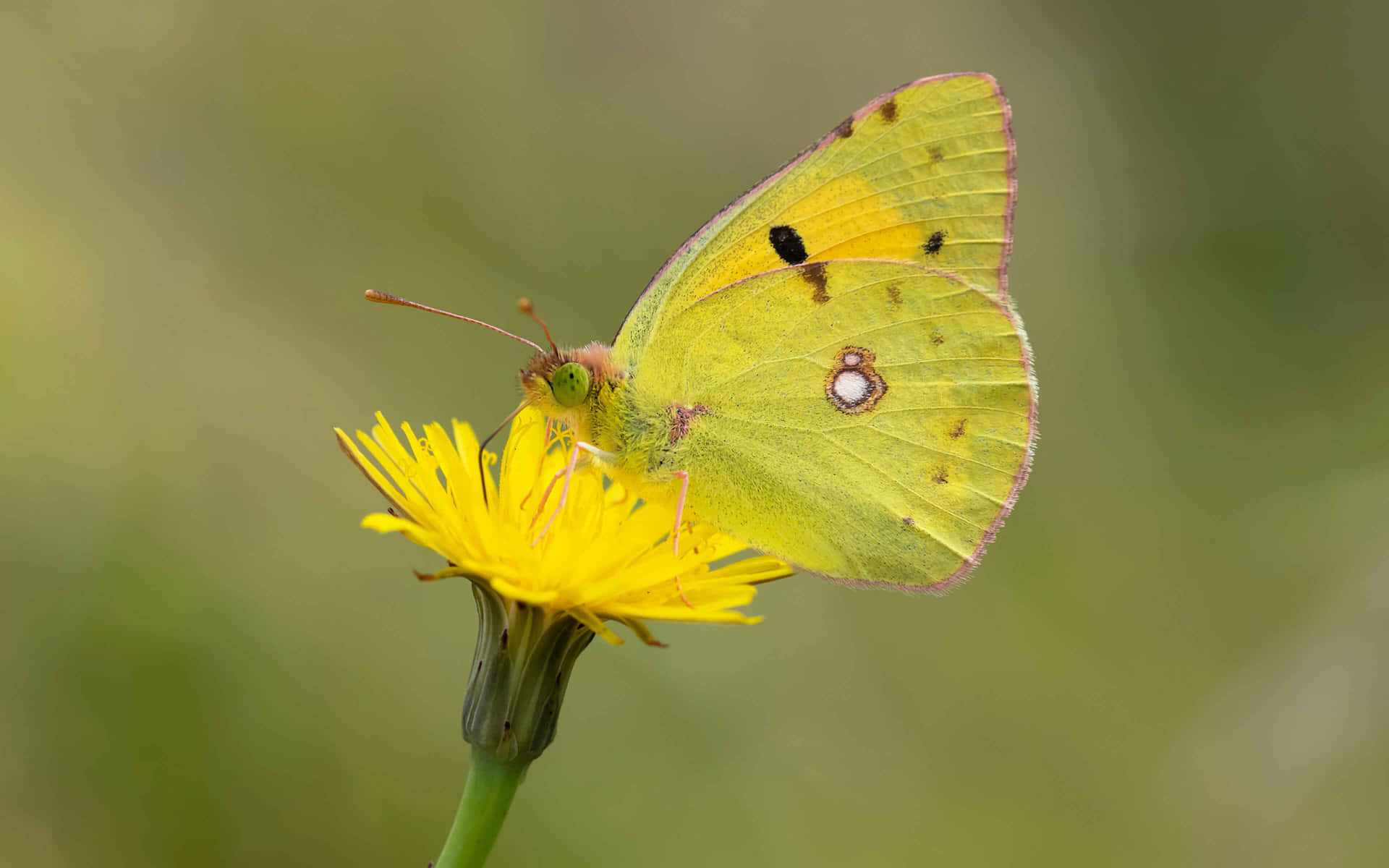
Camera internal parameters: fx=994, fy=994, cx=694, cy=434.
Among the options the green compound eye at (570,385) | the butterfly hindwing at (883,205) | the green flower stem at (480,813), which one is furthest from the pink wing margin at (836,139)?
the green flower stem at (480,813)

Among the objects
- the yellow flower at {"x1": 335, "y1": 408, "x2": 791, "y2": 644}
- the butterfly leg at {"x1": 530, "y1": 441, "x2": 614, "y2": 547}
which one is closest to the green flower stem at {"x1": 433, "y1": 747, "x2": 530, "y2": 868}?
the yellow flower at {"x1": 335, "y1": 408, "x2": 791, "y2": 644}

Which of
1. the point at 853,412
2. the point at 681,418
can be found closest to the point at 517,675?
the point at 681,418

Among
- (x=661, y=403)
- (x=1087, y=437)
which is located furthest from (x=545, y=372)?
(x=1087, y=437)

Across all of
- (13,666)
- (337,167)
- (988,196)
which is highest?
(337,167)

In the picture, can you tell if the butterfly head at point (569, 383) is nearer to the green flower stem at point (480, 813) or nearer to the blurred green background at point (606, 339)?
the green flower stem at point (480, 813)

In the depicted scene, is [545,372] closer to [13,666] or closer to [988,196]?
[988,196]

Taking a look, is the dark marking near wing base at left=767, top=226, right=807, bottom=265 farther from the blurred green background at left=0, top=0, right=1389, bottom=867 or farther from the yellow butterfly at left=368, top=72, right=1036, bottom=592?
the blurred green background at left=0, top=0, right=1389, bottom=867
